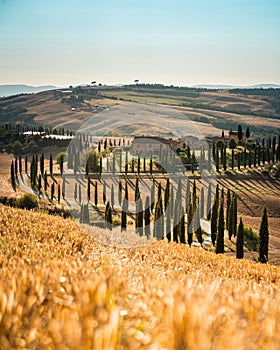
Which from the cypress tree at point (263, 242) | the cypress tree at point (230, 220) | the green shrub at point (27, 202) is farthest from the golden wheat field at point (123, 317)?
the cypress tree at point (230, 220)

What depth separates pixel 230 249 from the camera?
177 feet

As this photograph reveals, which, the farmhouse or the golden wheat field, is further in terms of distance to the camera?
the farmhouse

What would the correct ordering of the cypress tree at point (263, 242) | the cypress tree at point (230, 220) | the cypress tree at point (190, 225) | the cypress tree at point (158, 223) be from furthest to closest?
the cypress tree at point (230, 220) < the cypress tree at point (190, 225) < the cypress tree at point (158, 223) < the cypress tree at point (263, 242)

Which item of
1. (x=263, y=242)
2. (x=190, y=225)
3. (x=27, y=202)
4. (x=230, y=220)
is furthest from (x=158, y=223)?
(x=27, y=202)

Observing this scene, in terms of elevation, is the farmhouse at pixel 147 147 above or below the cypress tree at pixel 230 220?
above

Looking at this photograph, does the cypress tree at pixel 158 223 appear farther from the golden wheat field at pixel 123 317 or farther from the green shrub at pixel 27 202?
the golden wheat field at pixel 123 317

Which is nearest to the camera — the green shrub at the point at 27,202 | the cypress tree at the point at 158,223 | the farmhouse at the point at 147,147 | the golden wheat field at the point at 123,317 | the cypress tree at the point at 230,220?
the golden wheat field at the point at 123,317

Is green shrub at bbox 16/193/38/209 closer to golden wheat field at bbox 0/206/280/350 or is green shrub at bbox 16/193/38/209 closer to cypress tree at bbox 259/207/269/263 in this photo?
cypress tree at bbox 259/207/269/263

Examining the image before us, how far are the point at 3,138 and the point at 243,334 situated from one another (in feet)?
558

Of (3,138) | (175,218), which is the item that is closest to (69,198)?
(175,218)

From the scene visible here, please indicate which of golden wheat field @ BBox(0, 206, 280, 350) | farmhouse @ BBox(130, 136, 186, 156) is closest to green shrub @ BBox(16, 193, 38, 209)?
golden wheat field @ BBox(0, 206, 280, 350)

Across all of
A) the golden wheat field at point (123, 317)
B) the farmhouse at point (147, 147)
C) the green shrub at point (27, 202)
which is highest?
the golden wheat field at point (123, 317)

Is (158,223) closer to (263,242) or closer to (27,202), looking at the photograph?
(263,242)

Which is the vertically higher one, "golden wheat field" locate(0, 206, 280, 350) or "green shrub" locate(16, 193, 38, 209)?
"golden wheat field" locate(0, 206, 280, 350)
